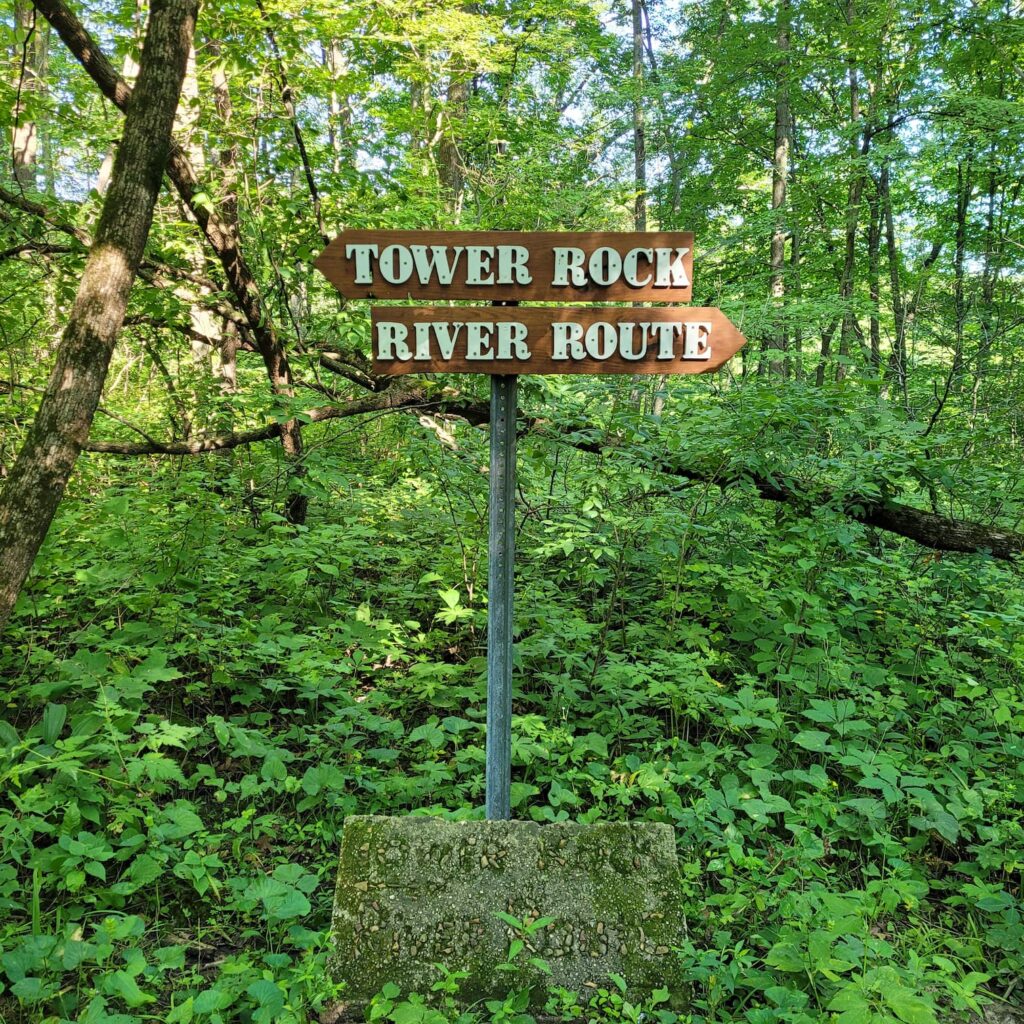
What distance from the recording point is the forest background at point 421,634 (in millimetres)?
2471

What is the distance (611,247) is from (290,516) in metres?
3.76

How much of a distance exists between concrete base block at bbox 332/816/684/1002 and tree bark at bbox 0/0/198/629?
2.14 m

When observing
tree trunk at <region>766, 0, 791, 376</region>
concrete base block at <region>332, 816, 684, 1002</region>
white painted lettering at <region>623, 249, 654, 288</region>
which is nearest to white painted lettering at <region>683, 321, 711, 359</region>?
white painted lettering at <region>623, 249, 654, 288</region>

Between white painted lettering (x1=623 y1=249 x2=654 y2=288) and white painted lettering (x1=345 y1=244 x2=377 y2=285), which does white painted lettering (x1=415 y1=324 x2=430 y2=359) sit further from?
white painted lettering (x1=623 y1=249 x2=654 y2=288)

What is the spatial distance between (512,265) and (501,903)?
2.46 meters

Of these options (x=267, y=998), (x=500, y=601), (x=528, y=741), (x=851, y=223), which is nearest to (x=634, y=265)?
(x=500, y=601)

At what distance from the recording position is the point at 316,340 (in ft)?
18.3

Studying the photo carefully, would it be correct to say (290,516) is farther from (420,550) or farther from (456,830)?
(456,830)

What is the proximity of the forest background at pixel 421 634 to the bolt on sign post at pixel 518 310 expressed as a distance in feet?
3.45

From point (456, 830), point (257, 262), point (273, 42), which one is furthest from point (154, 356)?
point (456, 830)

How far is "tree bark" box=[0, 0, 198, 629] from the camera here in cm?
319

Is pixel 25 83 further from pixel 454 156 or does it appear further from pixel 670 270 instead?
pixel 670 270

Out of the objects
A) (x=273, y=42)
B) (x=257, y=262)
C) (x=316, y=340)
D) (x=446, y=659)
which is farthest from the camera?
(x=316, y=340)

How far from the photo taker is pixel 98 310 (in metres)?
3.28
